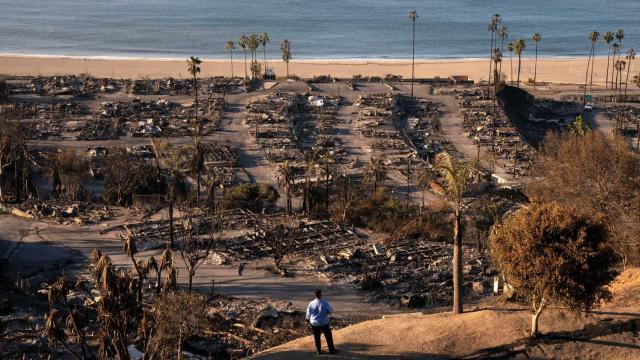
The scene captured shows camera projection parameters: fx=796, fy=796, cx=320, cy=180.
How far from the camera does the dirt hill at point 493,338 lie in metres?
17.6

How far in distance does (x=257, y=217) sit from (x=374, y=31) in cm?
10218

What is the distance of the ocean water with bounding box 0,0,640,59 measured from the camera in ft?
380

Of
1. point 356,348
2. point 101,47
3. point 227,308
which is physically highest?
point 101,47

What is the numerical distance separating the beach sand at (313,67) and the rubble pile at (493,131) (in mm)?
18718

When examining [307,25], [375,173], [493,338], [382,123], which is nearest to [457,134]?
[382,123]

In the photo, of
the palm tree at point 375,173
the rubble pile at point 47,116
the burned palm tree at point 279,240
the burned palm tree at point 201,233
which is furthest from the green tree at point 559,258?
the rubble pile at point 47,116

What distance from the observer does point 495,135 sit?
61406 mm

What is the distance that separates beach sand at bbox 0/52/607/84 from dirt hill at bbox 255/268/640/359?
240 feet

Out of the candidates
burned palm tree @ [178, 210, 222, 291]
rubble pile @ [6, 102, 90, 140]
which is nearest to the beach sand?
rubble pile @ [6, 102, 90, 140]

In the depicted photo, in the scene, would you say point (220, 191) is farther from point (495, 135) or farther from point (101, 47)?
point (101, 47)

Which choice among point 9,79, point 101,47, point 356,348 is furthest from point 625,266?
point 101,47

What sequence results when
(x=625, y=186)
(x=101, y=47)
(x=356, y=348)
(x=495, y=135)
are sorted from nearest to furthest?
(x=356, y=348) < (x=625, y=186) < (x=495, y=135) < (x=101, y=47)

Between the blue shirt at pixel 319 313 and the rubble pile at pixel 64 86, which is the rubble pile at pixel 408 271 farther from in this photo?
the rubble pile at pixel 64 86

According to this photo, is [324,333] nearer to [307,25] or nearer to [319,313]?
[319,313]
